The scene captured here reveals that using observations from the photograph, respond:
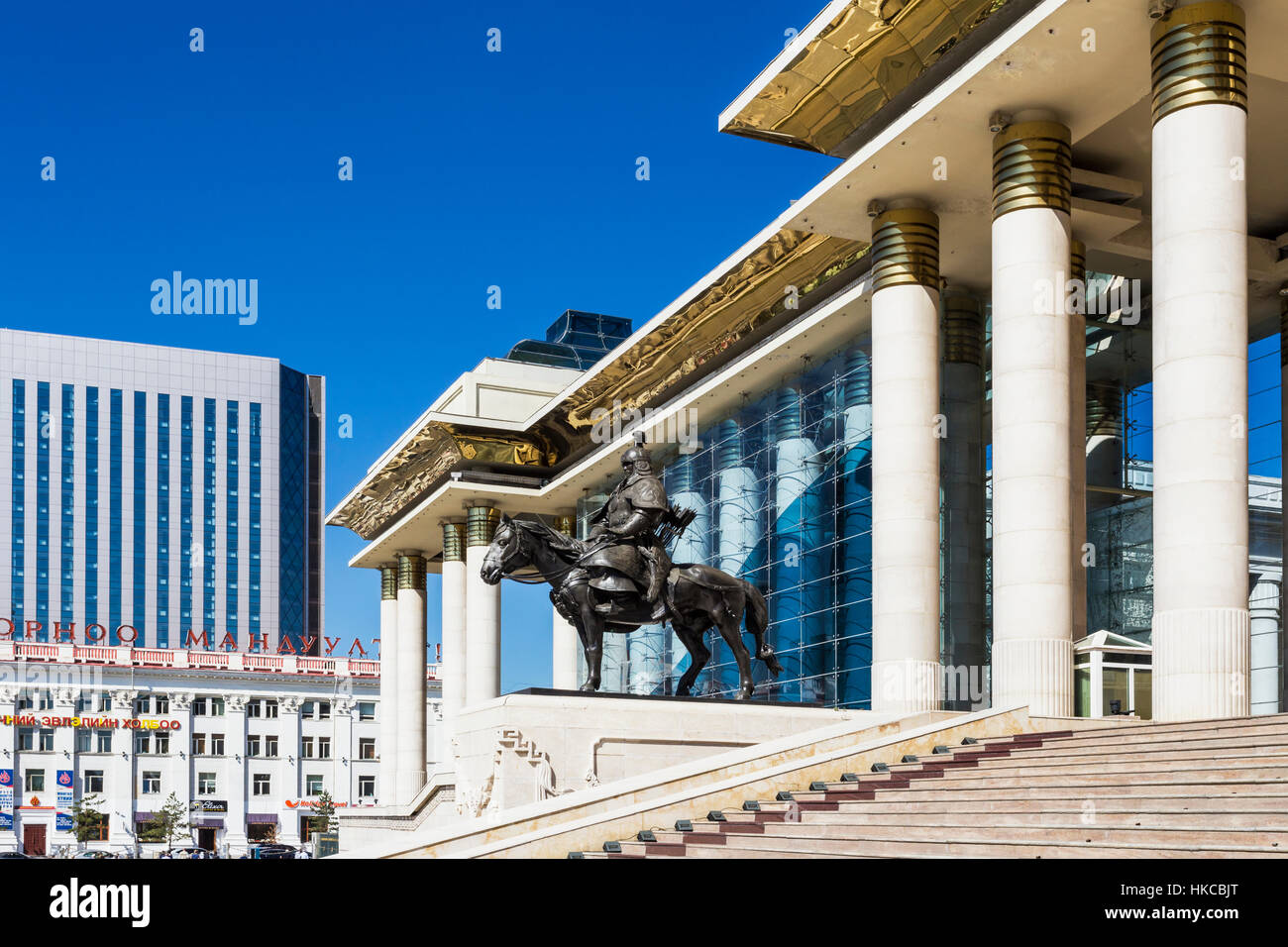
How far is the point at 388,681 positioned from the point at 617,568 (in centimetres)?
3492

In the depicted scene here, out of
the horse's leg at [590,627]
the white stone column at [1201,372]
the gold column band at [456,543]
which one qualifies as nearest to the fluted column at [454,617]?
the gold column band at [456,543]

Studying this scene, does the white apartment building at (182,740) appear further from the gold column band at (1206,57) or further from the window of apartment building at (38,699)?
the gold column band at (1206,57)

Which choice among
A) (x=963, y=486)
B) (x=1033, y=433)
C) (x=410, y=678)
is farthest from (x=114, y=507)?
(x=1033, y=433)

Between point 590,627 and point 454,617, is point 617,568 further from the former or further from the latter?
point 454,617

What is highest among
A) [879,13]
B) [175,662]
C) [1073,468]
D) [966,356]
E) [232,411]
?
[232,411]

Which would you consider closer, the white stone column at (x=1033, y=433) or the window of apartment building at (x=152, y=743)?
the white stone column at (x=1033, y=433)

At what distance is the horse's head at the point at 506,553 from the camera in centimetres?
2177

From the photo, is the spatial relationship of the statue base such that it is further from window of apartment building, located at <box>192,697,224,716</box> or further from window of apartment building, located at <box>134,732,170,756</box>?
window of apartment building, located at <box>192,697,224,716</box>

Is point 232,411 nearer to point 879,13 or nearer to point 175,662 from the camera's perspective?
point 175,662

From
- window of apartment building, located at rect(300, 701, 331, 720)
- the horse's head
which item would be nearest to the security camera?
the horse's head

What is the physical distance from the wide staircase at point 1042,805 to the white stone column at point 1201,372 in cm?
124

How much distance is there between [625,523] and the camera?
21812 millimetres
